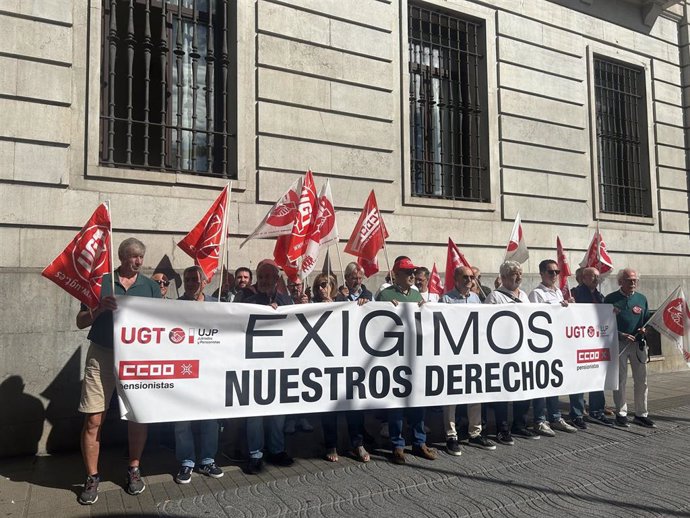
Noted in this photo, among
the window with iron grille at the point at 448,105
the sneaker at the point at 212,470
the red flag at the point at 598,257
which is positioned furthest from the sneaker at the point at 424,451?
the window with iron grille at the point at 448,105

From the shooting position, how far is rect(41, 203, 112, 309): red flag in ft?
14.4

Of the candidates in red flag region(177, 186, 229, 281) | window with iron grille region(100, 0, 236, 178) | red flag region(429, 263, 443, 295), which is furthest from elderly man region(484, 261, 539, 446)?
window with iron grille region(100, 0, 236, 178)

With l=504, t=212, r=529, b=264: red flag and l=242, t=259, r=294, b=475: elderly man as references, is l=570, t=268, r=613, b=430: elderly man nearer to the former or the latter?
l=504, t=212, r=529, b=264: red flag

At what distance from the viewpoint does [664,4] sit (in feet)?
41.9

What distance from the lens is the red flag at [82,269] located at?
14.4 ft

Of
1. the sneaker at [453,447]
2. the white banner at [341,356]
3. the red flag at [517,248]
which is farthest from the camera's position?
the red flag at [517,248]

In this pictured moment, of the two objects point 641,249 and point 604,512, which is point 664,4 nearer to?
point 641,249

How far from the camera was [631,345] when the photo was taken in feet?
22.9

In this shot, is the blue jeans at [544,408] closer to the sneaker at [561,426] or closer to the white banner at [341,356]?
the sneaker at [561,426]

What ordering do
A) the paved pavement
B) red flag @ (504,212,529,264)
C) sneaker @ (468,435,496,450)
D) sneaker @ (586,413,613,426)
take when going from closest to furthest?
the paved pavement → sneaker @ (468,435,496,450) → sneaker @ (586,413,613,426) → red flag @ (504,212,529,264)

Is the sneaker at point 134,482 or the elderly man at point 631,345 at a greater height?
the elderly man at point 631,345

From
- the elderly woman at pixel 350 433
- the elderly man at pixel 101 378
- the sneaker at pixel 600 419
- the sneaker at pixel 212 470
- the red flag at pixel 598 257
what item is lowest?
the sneaker at pixel 600 419

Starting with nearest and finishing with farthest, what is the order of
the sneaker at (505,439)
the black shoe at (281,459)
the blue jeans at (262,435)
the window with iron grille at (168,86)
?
the blue jeans at (262,435), the black shoe at (281,459), the sneaker at (505,439), the window with iron grille at (168,86)

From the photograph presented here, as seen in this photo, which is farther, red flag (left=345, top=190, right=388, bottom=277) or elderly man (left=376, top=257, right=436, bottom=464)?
red flag (left=345, top=190, right=388, bottom=277)
